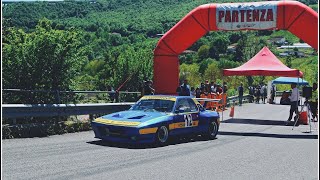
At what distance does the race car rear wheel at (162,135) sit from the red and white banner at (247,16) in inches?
268

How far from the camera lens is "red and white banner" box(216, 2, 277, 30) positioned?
16.7 m

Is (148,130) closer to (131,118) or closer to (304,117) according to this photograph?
(131,118)

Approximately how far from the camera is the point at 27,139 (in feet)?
38.5

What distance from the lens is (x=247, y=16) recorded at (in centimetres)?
1697

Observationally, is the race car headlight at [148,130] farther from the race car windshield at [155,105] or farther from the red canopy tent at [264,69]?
the red canopy tent at [264,69]

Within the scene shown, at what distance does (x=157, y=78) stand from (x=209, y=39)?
168 metres

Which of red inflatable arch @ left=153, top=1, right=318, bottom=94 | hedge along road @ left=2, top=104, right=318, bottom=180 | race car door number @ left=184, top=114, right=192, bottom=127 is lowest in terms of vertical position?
hedge along road @ left=2, top=104, right=318, bottom=180

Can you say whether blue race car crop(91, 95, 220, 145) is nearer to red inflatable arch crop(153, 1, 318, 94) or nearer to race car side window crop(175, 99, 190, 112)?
race car side window crop(175, 99, 190, 112)

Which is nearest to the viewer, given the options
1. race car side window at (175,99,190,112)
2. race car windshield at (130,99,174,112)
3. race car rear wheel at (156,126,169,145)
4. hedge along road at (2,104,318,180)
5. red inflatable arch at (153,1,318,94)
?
hedge along road at (2,104,318,180)

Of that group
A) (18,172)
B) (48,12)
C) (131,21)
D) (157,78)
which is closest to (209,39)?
(131,21)

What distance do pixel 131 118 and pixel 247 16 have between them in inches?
292

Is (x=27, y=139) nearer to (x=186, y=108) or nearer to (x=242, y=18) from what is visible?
(x=186, y=108)

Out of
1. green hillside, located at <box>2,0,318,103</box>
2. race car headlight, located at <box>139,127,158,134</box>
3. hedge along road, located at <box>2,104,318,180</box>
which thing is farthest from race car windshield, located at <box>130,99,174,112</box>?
green hillside, located at <box>2,0,318,103</box>

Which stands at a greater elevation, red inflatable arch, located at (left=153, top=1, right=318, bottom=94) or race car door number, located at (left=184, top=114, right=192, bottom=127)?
red inflatable arch, located at (left=153, top=1, right=318, bottom=94)
